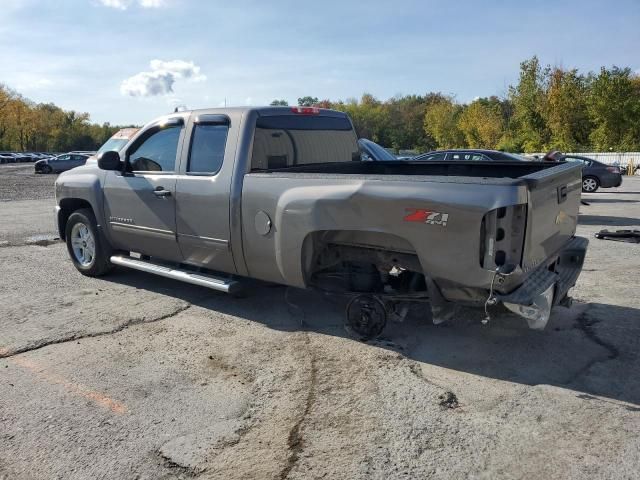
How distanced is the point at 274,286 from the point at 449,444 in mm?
3423

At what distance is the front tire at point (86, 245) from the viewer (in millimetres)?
6566

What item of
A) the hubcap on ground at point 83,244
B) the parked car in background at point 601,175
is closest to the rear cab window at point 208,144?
the hubcap on ground at point 83,244

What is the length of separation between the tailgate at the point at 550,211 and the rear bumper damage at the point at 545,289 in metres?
0.12

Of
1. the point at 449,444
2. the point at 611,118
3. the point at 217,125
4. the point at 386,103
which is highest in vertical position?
the point at 386,103

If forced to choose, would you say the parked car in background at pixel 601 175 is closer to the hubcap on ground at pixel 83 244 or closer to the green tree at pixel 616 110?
the hubcap on ground at pixel 83 244

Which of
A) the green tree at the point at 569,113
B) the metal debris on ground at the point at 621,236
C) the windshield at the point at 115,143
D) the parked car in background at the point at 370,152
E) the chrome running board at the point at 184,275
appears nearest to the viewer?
the chrome running board at the point at 184,275

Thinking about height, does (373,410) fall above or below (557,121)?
below

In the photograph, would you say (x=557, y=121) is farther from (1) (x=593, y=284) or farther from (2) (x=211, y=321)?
(2) (x=211, y=321)

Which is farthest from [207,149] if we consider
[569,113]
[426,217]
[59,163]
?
[569,113]

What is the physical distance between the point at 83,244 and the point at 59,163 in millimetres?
37002

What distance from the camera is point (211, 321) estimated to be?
521cm

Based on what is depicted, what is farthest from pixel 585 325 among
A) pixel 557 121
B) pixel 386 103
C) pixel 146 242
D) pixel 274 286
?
pixel 386 103

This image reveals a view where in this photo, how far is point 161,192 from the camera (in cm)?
551

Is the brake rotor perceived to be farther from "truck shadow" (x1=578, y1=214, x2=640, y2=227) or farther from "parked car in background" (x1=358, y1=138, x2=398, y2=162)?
"truck shadow" (x1=578, y1=214, x2=640, y2=227)
